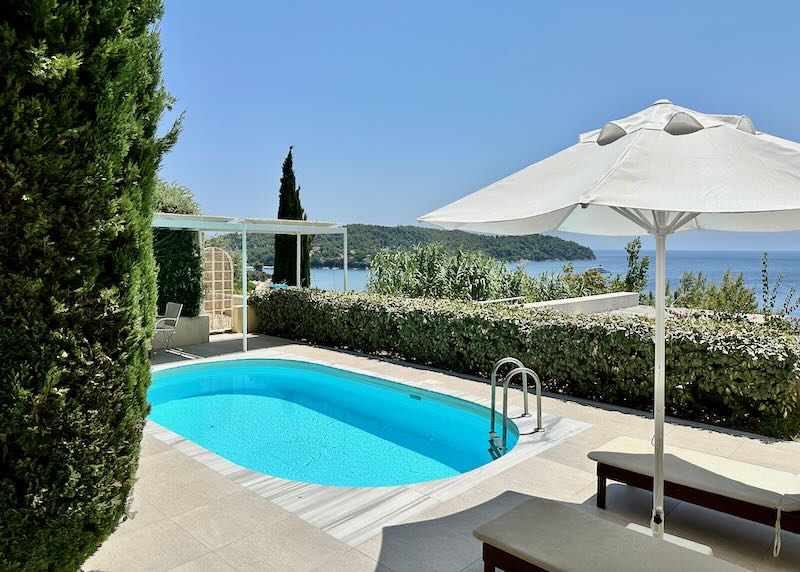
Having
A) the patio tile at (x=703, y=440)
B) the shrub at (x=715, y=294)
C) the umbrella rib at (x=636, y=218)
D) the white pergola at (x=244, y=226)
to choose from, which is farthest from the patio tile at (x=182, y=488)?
the shrub at (x=715, y=294)

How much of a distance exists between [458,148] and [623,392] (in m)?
23.1

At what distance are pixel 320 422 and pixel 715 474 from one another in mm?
5241

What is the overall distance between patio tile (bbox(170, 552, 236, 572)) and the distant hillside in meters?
8.87

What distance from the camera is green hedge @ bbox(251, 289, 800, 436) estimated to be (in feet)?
19.7

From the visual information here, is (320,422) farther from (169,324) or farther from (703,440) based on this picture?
(169,324)

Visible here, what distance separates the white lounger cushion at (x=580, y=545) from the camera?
2.66 meters

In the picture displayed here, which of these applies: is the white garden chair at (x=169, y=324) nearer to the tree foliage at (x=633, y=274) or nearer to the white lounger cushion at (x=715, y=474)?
the white lounger cushion at (x=715, y=474)

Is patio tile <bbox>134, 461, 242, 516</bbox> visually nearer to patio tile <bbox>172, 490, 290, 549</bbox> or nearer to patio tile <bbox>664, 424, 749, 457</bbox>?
patio tile <bbox>172, 490, 290, 549</bbox>

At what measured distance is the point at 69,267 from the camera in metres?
2.42

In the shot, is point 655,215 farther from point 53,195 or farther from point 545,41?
point 545,41

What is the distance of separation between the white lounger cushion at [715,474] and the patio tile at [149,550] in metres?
3.03

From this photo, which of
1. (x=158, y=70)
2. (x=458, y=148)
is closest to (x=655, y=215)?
(x=158, y=70)

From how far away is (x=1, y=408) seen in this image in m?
2.30

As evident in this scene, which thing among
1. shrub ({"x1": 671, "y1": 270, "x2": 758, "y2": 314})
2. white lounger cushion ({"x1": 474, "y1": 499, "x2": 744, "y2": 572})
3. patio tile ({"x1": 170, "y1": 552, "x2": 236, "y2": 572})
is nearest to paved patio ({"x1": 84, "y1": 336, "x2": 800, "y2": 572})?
patio tile ({"x1": 170, "y1": 552, "x2": 236, "y2": 572})
